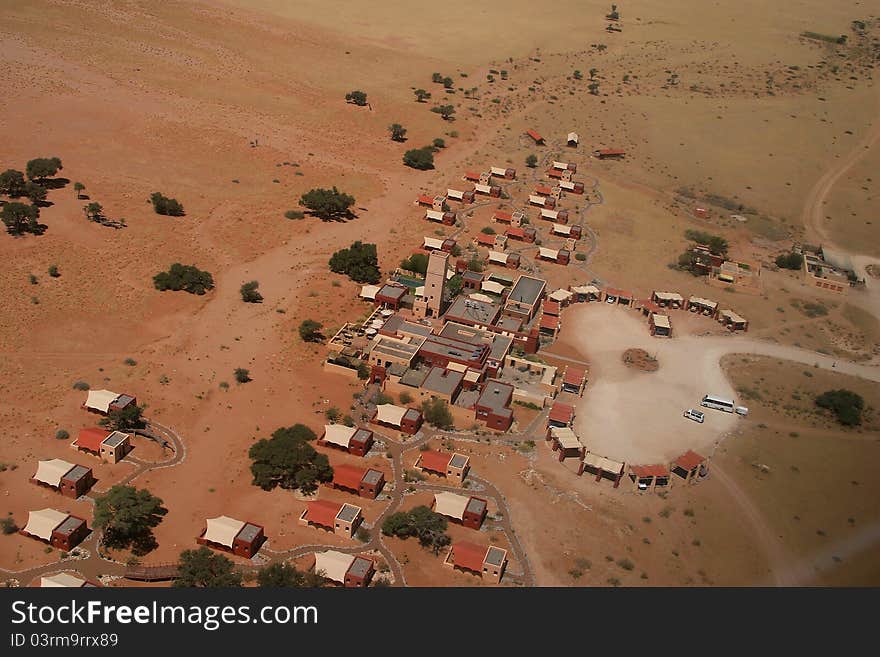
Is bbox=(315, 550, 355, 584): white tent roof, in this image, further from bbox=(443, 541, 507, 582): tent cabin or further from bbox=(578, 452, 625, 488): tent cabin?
bbox=(578, 452, 625, 488): tent cabin

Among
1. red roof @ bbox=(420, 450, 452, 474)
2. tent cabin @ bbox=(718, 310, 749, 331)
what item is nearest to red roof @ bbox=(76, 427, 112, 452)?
red roof @ bbox=(420, 450, 452, 474)

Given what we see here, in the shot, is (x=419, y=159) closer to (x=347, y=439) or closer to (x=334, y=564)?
(x=347, y=439)

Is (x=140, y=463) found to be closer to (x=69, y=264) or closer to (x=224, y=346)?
(x=224, y=346)

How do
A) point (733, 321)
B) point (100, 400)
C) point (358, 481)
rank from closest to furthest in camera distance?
point (358, 481)
point (100, 400)
point (733, 321)

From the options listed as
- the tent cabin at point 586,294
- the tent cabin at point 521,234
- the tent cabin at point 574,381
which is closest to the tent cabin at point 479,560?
the tent cabin at point 574,381

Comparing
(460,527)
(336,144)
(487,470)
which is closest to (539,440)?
(487,470)

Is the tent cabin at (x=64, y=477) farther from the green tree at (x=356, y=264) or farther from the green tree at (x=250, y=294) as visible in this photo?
the green tree at (x=356, y=264)

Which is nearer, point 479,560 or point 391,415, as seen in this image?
point 479,560

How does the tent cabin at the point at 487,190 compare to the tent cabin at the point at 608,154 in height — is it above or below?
below

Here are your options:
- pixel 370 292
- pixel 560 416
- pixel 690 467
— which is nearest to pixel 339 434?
pixel 560 416
